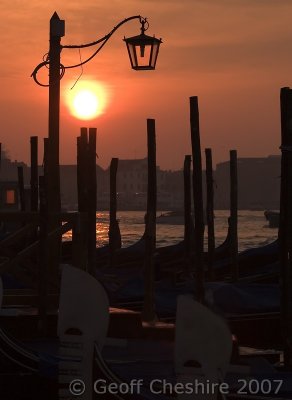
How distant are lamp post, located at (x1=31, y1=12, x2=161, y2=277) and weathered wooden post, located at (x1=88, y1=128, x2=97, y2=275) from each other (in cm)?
321

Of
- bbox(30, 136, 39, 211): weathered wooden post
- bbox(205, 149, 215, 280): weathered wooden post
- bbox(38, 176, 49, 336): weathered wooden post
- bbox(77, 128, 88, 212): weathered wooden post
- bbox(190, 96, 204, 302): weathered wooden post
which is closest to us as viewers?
bbox(38, 176, 49, 336): weathered wooden post

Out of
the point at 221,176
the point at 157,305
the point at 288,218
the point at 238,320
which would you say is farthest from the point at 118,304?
the point at 221,176

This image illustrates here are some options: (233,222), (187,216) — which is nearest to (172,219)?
(187,216)

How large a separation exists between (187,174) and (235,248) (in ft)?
7.49

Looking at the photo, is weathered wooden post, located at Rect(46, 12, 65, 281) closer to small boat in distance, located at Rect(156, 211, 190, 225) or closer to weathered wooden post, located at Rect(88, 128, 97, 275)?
weathered wooden post, located at Rect(88, 128, 97, 275)

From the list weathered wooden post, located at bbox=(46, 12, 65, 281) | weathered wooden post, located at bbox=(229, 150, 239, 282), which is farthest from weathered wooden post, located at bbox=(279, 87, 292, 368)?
weathered wooden post, located at bbox=(229, 150, 239, 282)

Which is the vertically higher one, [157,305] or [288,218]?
[288,218]

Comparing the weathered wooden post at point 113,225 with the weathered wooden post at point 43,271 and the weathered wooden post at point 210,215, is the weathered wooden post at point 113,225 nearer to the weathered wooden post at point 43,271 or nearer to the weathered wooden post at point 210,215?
the weathered wooden post at point 210,215

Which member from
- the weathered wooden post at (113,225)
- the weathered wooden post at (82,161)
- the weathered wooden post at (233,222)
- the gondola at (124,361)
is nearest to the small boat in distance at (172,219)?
the weathered wooden post at (113,225)

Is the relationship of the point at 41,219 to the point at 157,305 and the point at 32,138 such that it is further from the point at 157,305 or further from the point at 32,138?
the point at 32,138

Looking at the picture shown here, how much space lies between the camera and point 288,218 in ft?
32.9

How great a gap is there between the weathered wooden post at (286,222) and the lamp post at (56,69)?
50.7 inches

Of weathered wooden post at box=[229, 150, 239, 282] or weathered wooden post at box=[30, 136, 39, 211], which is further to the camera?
weathered wooden post at box=[30, 136, 39, 211]

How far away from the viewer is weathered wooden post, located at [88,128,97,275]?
13.6 meters
